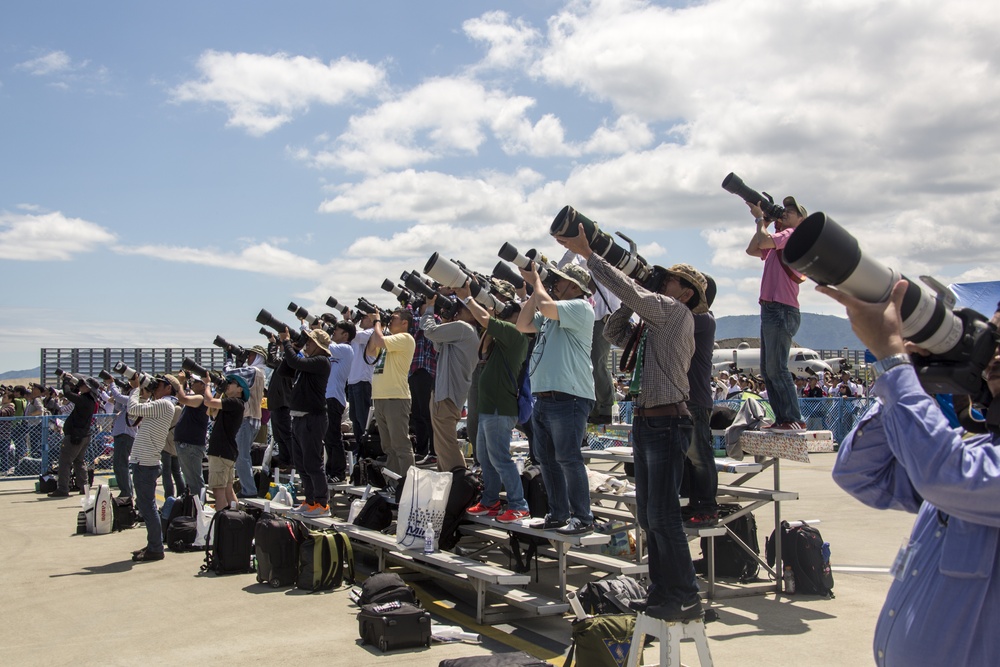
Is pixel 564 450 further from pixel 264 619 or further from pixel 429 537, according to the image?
pixel 264 619

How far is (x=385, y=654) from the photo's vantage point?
17.7ft

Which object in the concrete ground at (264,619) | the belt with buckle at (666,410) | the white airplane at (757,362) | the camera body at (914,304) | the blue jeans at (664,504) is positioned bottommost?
the concrete ground at (264,619)

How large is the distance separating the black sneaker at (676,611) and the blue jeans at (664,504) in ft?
0.11

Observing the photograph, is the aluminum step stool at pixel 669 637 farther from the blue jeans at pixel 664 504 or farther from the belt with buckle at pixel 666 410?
the belt with buckle at pixel 666 410

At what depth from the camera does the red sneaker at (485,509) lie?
7074mm

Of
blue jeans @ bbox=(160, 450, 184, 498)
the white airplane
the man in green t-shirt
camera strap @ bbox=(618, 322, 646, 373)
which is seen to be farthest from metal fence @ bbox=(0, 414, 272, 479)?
the white airplane

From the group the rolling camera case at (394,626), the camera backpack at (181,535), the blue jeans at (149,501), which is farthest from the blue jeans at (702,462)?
the camera backpack at (181,535)

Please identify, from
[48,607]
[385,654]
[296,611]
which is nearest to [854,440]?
[385,654]

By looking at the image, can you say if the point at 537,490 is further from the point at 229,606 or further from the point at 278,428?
the point at 278,428

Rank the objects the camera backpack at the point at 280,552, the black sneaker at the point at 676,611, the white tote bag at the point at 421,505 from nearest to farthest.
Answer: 1. the black sneaker at the point at 676,611
2. the white tote bag at the point at 421,505
3. the camera backpack at the point at 280,552

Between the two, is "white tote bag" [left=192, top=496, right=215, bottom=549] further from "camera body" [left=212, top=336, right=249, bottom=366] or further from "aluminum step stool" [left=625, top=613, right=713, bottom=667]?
"aluminum step stool" [left=625, top=613, right=713, bottom=667]

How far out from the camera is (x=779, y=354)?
20.9 ft

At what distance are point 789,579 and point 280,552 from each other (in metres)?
4.21

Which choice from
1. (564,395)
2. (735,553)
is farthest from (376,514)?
(735,553)
